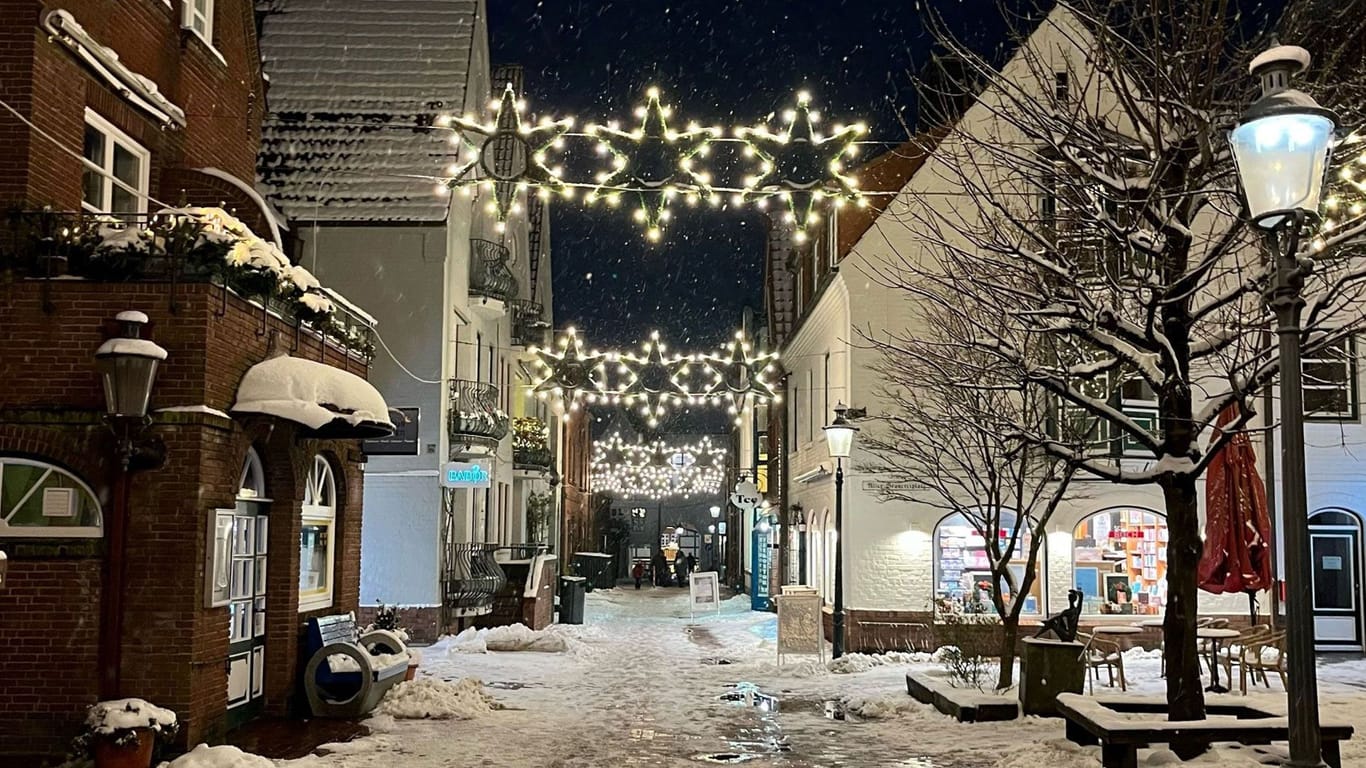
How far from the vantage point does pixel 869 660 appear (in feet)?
67.3

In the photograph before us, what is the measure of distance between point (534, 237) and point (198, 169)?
71.0 feet

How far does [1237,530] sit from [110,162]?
13601mm

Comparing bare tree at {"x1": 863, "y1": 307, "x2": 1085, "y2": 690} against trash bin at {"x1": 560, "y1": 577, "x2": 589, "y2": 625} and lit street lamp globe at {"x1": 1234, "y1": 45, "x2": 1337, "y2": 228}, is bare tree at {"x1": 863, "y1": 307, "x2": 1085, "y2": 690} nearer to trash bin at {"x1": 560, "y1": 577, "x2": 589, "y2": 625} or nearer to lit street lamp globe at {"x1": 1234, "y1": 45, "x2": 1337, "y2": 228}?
lit street lamp globe at {"x1": 1234, "y1": 45, "x2": 1337, "y2": 228}

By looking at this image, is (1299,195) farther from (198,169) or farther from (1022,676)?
(198,169)

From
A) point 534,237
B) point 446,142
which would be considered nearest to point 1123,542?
point 446,142

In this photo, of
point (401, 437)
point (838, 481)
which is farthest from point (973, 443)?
point (401, 437)

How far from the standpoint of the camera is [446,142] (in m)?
23.6

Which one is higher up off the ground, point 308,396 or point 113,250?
point 113,250

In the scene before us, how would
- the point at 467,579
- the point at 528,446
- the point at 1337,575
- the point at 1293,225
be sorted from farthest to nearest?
1. the point at 528,446
2. the point at 467,579
3. the point at 1337,575
4. the point at 1293,225

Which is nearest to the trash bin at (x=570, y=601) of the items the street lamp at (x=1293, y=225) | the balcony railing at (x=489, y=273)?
the balcony railing at (x=489, y=273)

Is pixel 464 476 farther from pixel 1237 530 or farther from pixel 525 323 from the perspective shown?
pixel 1237 530

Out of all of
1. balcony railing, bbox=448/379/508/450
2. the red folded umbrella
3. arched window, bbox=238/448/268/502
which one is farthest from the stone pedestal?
balcony railing, bbox=448/379/508/450

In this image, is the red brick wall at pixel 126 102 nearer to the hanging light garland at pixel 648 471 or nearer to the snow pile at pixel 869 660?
the snow pile at pixel 869 660

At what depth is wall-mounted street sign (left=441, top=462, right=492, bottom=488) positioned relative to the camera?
22.8m
